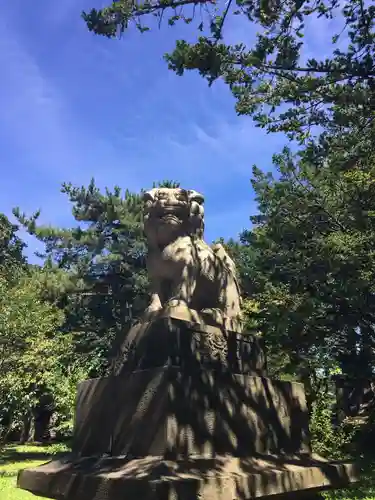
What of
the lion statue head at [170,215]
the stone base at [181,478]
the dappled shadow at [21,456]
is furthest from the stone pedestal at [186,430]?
the dappled shadow at [21,456]

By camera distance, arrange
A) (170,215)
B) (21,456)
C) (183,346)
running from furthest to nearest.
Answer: (21,456)
(170,215)
(183,346)

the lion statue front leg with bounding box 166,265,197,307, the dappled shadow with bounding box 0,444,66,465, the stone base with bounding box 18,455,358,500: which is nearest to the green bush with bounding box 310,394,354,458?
the stone base with bounding box 18,455,358,500

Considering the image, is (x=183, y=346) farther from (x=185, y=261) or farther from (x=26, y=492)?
(x=26, y=492)

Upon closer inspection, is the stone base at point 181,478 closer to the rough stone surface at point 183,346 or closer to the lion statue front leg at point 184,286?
the rough stone surface at point 183,346

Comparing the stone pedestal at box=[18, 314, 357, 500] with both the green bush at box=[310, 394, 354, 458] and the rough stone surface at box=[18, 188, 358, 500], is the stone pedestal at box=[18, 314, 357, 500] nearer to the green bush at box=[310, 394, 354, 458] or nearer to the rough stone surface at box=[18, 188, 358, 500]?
the rough stone surface at box=[18, 188, 358, 500]

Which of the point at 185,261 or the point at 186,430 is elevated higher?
the point at 185,261

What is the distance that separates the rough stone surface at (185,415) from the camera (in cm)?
320

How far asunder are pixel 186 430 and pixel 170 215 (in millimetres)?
1979

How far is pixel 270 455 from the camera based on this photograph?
12.1 ft

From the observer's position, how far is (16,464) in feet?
51.0

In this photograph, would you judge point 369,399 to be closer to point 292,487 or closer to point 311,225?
point 311,225

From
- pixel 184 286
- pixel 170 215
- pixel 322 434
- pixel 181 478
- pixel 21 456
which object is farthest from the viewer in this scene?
pixel 21 456

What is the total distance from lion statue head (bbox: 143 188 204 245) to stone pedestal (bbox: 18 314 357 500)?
2.96 feet

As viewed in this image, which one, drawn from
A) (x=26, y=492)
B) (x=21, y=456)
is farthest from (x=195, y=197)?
(x=21, y=456)
